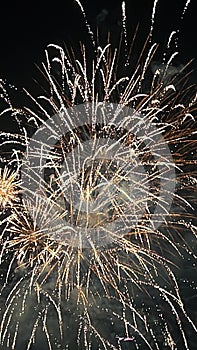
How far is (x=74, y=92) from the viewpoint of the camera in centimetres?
1802

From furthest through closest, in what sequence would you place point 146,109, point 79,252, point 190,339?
1. point 190,339
2. point 79,252
3. point 146,109

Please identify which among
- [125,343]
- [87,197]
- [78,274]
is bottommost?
[125,343]

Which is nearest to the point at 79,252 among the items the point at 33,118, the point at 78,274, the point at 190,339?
the point at 78,274

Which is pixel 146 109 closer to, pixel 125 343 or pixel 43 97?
pixel 43 97

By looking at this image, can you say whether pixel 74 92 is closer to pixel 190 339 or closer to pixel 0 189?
pixel 0 189

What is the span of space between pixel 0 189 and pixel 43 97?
11.6 feet

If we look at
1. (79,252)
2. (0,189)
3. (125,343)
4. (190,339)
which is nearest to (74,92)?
(0,189)

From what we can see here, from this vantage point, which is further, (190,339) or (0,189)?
(190,339)

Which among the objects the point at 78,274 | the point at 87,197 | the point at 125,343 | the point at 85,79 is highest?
the point at 85,79

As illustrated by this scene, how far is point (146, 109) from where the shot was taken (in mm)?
17609

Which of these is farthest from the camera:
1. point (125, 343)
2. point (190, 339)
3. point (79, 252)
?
point (190, 339)

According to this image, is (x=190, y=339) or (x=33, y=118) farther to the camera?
(x=190, y=339)

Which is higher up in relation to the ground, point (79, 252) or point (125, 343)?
point (79, 252)

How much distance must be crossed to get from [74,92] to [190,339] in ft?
599
